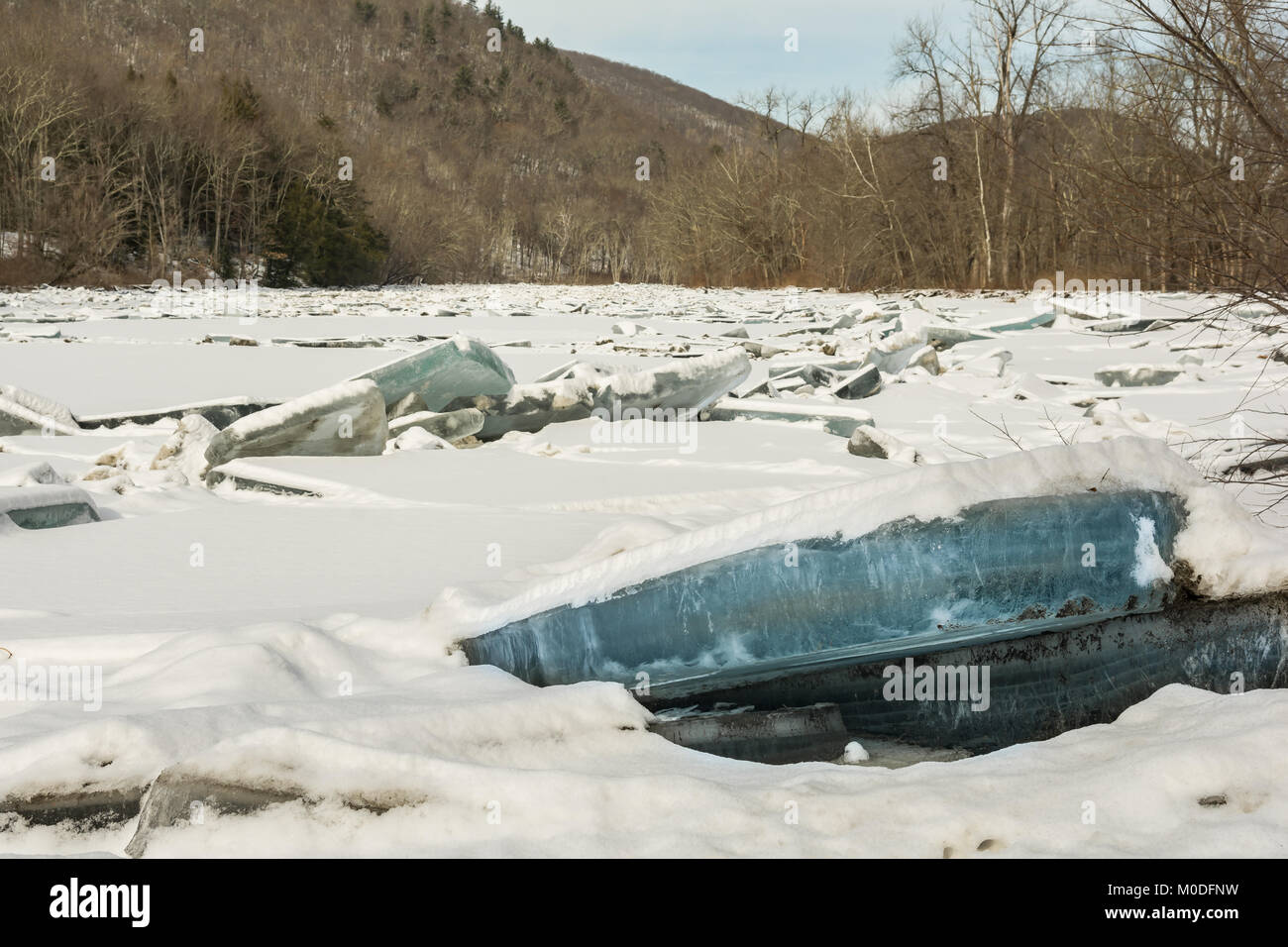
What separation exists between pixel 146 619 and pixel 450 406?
3666mm

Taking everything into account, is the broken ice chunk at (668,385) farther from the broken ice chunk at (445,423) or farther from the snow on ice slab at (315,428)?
the snow on ice slab at (315,428)

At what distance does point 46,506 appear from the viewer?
377 centimetres

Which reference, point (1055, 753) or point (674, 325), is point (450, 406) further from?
point (674, 325)

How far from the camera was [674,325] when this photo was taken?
14.7 meters

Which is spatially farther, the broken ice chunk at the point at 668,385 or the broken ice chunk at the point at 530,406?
the broken ice chunk at the point at 668,385

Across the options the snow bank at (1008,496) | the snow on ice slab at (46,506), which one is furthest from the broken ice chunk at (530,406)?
the snow bank at (1008,496)

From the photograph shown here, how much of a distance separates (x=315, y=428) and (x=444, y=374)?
1.09 m

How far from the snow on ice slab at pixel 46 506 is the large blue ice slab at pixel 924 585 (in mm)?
2572

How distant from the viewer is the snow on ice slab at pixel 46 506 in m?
3.65

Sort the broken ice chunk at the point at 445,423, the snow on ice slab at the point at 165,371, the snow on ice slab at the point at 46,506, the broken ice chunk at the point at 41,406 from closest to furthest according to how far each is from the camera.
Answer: the snow on ice slab at the point at 46,506
the broken ice chunk at the point at 445,423
the broken ice chunk at the point at 41,406
the snow on ice slab at the point at 165,371

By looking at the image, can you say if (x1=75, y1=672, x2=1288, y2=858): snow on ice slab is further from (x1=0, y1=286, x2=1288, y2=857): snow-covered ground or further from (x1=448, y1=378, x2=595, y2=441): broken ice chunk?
(x1=448, y1=378, x2=595, y2=441): broken ice chunk

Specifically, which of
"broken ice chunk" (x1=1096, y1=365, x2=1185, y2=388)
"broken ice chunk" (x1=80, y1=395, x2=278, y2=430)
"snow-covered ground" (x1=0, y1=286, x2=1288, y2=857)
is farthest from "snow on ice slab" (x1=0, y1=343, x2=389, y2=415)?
"broken ice chunk" (x1=1096, y1=365, x2=1185, y2=388)

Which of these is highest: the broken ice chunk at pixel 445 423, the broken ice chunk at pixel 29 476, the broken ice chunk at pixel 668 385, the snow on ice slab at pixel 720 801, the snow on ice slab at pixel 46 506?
the broken ice chunk at pixel 668 385

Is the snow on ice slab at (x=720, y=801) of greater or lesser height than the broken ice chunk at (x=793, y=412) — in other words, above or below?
below
